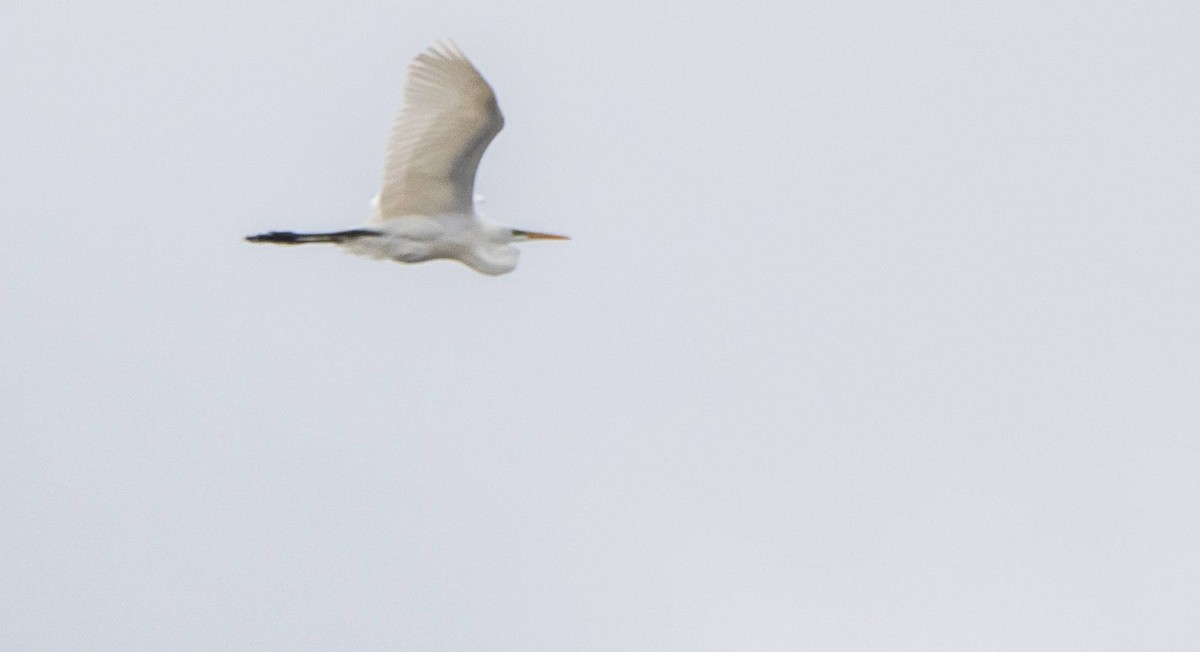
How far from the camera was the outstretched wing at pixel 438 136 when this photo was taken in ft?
44.6

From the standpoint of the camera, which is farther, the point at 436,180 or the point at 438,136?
the point at 436,180

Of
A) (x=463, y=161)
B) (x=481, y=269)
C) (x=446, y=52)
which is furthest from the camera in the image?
(x=481, y=269)

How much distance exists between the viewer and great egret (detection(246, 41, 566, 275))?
1366 centimetres

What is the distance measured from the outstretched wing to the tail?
192 mm

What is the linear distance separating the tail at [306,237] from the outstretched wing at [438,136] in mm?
192

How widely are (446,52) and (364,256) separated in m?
1.90

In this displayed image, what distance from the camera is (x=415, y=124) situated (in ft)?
45.8

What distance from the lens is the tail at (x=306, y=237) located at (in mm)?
14641

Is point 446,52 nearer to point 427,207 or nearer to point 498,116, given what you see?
point 498,116

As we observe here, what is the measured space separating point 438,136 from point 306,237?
1.34m

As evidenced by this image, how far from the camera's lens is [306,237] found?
14867 millimetres

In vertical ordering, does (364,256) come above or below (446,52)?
below

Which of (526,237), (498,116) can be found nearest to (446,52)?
(498,116)

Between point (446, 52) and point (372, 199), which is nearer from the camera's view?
point (446, 52)
